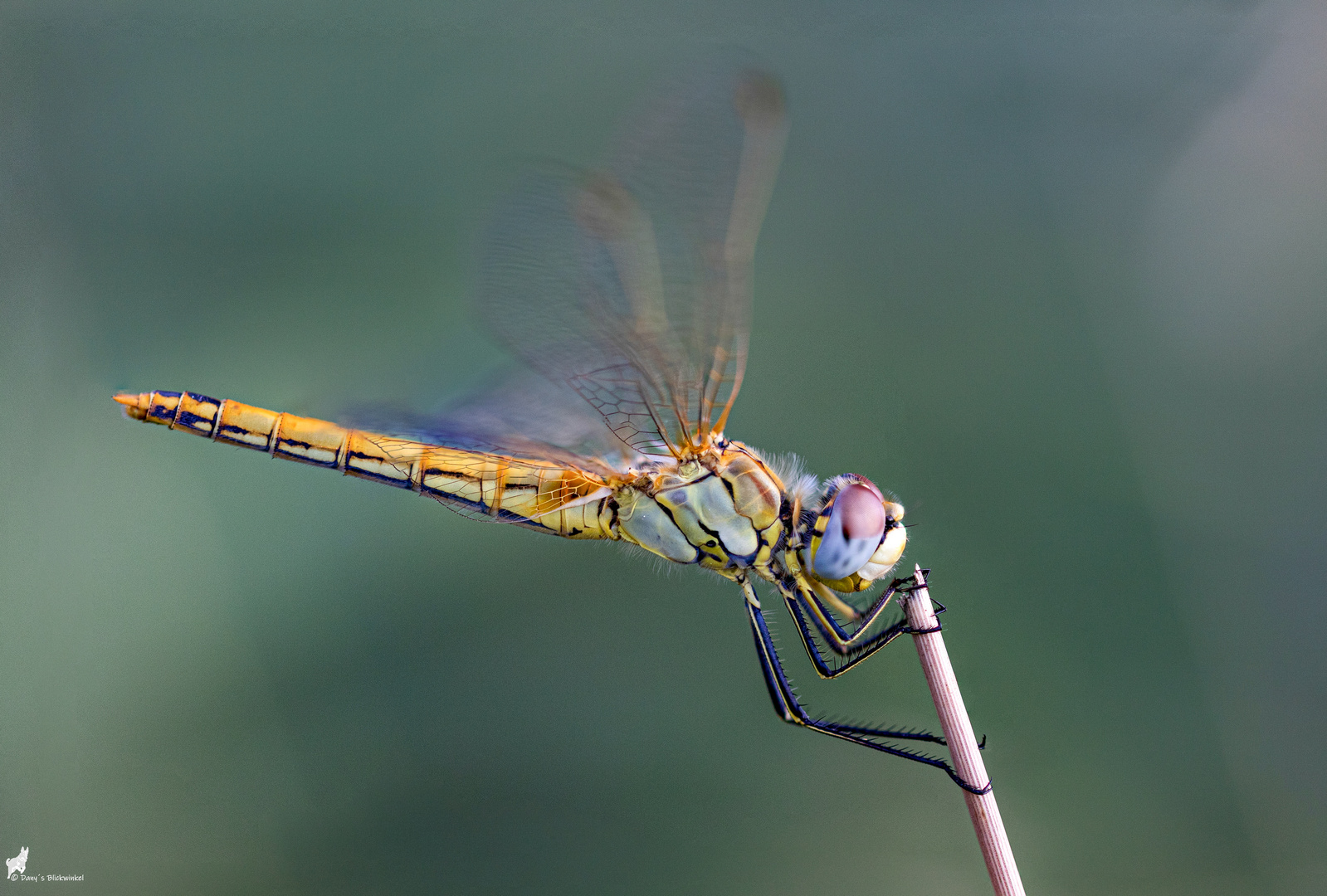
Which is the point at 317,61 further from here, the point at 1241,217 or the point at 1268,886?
the point at 1268,886

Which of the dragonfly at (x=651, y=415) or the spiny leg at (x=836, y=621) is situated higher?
the dragonfly at (x=651, y=415)

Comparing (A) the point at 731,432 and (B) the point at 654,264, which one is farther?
(A) the point at 731,432

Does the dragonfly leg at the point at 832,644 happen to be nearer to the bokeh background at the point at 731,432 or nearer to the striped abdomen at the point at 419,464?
the striped abdomen at the point at 419,464

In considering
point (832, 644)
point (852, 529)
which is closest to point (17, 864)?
point (832, 644)

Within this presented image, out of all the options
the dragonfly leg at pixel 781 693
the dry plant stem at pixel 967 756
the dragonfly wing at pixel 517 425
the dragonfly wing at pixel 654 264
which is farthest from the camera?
the dragonfly wing at pixel 517 425

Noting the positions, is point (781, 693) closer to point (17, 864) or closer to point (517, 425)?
point (517, 425)

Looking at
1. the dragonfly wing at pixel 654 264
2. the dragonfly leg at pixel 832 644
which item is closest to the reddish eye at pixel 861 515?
the dragonfly leg at pixel 832 644

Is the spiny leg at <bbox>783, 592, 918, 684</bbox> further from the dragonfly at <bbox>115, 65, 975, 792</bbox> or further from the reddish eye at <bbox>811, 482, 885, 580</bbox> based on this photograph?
the reddish eye at <bbox>811, 482, 885, 580</bbox>
